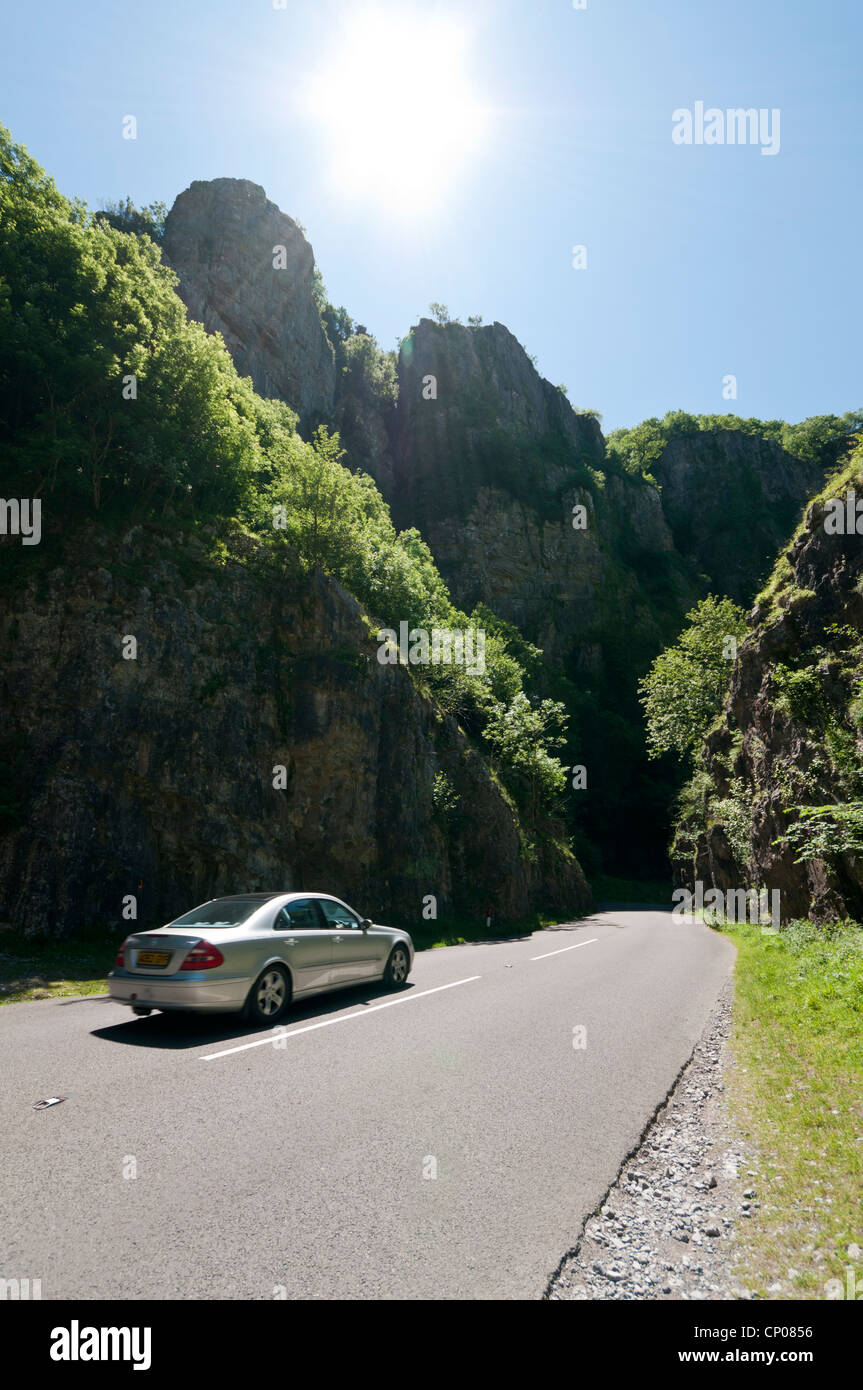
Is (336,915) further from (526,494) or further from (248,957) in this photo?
(526,494)

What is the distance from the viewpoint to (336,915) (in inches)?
370

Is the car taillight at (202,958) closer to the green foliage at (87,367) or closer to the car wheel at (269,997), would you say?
the car wheel at (269,997)

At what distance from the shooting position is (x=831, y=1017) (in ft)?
26.0

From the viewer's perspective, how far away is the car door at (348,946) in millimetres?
9070

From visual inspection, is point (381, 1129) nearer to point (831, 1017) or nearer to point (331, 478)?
point (831, 1017)

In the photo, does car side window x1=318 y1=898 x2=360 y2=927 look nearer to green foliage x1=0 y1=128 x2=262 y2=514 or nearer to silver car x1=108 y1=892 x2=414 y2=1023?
silver car x1=108 y1=892 x2=414 y2=1023

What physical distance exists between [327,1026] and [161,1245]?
4.80 m

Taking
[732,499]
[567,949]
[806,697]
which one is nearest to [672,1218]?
[567,949]

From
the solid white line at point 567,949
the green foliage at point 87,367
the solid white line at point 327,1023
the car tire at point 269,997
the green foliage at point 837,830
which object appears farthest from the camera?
the green foliage at point 87,367

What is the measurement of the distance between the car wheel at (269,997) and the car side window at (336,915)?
3.87ft

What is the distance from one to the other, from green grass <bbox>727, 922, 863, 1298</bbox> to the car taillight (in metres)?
5.05

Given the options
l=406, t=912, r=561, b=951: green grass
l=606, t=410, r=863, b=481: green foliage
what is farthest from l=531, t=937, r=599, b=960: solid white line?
l=606, t=410, r=863, b=481: green foliage

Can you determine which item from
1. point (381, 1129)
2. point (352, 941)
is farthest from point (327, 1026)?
point (381, 1129)

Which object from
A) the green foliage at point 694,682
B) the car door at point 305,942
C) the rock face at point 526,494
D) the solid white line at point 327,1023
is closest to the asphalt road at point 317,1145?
the solid white line at point 327,1023
